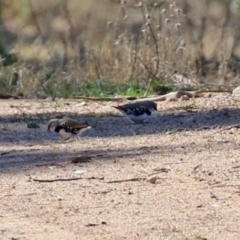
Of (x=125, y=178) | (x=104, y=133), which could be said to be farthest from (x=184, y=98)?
(x=125, y=178)

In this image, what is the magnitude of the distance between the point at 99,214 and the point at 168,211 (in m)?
0.40

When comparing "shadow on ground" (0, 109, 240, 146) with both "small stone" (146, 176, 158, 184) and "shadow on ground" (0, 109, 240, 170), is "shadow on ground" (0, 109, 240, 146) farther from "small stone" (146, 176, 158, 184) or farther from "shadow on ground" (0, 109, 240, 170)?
"small stone" (146, 176, 158, 184)

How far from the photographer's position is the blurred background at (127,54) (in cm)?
1277

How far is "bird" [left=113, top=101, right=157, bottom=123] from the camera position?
9144 mm

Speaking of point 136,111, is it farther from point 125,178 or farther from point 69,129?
point 125,178

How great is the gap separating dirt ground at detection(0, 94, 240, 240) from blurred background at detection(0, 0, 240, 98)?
269 cm

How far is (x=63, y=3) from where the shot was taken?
68.7 feet

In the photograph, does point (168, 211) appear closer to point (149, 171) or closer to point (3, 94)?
point (149, 171)

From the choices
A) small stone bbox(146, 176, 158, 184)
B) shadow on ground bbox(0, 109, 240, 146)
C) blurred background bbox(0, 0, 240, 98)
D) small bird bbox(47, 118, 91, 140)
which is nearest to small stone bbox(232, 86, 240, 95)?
blurred background bbox(0, 0, 240, 98)

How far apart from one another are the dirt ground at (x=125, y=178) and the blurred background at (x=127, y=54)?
2692 mm

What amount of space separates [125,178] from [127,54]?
6.91 metres

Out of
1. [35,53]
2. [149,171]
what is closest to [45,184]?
[149,171]

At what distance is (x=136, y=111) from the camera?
919 centimetres

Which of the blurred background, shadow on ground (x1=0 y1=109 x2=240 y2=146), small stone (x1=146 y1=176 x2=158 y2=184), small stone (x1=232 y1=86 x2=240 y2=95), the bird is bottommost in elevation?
the blurred background
